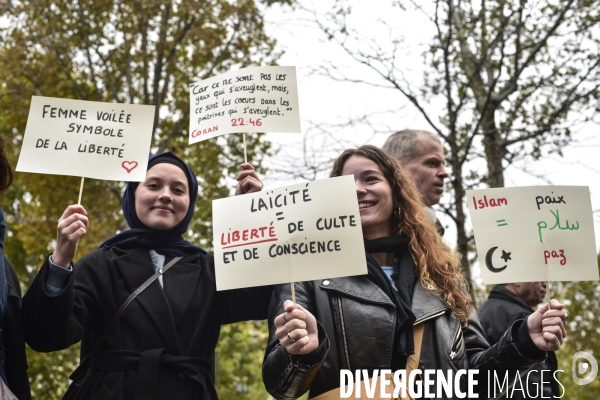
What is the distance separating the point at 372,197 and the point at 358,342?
2.68ft

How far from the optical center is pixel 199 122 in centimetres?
415

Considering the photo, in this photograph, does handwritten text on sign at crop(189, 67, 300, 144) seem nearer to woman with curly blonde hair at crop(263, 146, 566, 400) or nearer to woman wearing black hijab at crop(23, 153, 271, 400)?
woman wearing black hijab at crop(23, 153, 271, 400)

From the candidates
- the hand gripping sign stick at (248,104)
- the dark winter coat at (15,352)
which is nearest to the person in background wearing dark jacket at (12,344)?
the dark winter coat at (15,352)

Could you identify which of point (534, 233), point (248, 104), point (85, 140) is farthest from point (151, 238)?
point (534, 233)

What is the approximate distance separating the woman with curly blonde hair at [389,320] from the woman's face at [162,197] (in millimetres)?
721

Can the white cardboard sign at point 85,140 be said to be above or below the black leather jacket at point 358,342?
above

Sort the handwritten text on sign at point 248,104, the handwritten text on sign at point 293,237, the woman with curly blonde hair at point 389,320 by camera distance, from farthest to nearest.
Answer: the handwritten text on sign at point 248,104
the handwritten text on sign at point 293,237
the woman with curly blonde hair at point 389,320

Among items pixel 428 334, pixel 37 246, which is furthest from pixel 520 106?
pixel 37 246

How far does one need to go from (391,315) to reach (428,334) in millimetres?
208

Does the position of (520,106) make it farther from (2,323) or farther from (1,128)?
(1,128)

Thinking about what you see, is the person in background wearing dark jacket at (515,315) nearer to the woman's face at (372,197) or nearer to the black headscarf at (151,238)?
the woman's face at (372,197)

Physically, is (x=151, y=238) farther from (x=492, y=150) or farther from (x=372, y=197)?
(x=492, y=150)

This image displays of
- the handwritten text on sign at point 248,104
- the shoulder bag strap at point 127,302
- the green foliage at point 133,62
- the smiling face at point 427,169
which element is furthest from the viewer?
the green foliage at point 133,62

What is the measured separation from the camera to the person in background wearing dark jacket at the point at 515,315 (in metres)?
4.73
